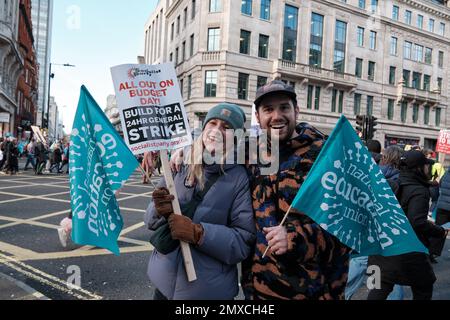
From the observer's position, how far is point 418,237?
9.65 ft

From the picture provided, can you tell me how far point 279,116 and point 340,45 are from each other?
3088cm

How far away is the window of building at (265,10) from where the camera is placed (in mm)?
25783

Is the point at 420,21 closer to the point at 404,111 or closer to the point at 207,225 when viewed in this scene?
the point at 404,111

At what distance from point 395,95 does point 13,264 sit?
35372mm

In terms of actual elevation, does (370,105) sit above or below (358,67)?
below

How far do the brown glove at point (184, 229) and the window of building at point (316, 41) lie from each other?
28.2 metres

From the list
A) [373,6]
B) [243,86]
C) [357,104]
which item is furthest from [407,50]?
[243,86]

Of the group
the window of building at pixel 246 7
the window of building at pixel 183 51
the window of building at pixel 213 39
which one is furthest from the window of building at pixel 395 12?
the window of building at pixel 183 51

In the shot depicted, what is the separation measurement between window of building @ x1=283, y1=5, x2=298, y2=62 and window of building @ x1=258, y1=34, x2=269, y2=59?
5.03 feet

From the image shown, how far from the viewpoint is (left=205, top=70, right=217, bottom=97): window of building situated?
25.0 m

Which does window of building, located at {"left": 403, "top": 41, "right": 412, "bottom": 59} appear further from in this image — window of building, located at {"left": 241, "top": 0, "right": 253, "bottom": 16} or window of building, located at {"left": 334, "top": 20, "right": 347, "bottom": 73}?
window of building, located at {"left": 241, "top": 0, "right": 253, "bottom": 16}

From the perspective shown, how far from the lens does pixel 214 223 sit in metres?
1.91

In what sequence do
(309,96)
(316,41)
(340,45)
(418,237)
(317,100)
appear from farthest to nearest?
(340,45) → (317,100) → (316,41) → (309,96) → (418,237)
